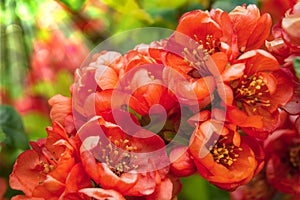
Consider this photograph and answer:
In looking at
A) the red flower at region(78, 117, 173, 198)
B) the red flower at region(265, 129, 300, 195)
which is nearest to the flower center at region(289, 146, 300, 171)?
the red flower at region(265, 129, 300, 195)

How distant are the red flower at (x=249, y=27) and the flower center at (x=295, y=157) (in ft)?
1.02

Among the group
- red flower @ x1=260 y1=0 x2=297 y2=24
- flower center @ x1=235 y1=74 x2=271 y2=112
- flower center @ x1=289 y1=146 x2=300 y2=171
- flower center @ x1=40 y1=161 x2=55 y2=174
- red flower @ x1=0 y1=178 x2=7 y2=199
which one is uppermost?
flower center @ x1=235 y1=74 x2=271 y2=112

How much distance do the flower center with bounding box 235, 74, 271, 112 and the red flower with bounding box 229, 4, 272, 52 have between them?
0.13 feet

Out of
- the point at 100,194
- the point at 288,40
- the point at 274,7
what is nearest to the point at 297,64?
the point at 288,40

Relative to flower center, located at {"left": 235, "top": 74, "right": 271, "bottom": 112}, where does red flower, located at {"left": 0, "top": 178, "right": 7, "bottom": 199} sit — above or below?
below

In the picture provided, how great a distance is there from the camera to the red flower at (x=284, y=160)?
0.94 m

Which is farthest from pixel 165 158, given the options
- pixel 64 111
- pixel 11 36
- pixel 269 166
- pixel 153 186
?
pixel 11 36

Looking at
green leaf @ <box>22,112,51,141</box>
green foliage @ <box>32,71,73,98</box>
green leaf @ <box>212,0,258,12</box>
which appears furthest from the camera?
green foliage @ <box>32,71,73,98</box>

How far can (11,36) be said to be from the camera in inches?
47.7

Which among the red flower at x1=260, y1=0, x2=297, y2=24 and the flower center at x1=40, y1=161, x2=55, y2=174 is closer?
the flower center at x1=40, y1=161, x2=55, y2=174

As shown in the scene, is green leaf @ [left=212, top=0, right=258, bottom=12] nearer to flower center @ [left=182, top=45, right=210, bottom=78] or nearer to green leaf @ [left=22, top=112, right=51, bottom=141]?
flower center @ [left=182, top=45, right=210, bottom=78]

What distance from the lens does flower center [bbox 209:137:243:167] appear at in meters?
0.73

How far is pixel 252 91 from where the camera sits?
0.74m

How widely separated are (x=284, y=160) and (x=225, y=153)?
11.6 inches
